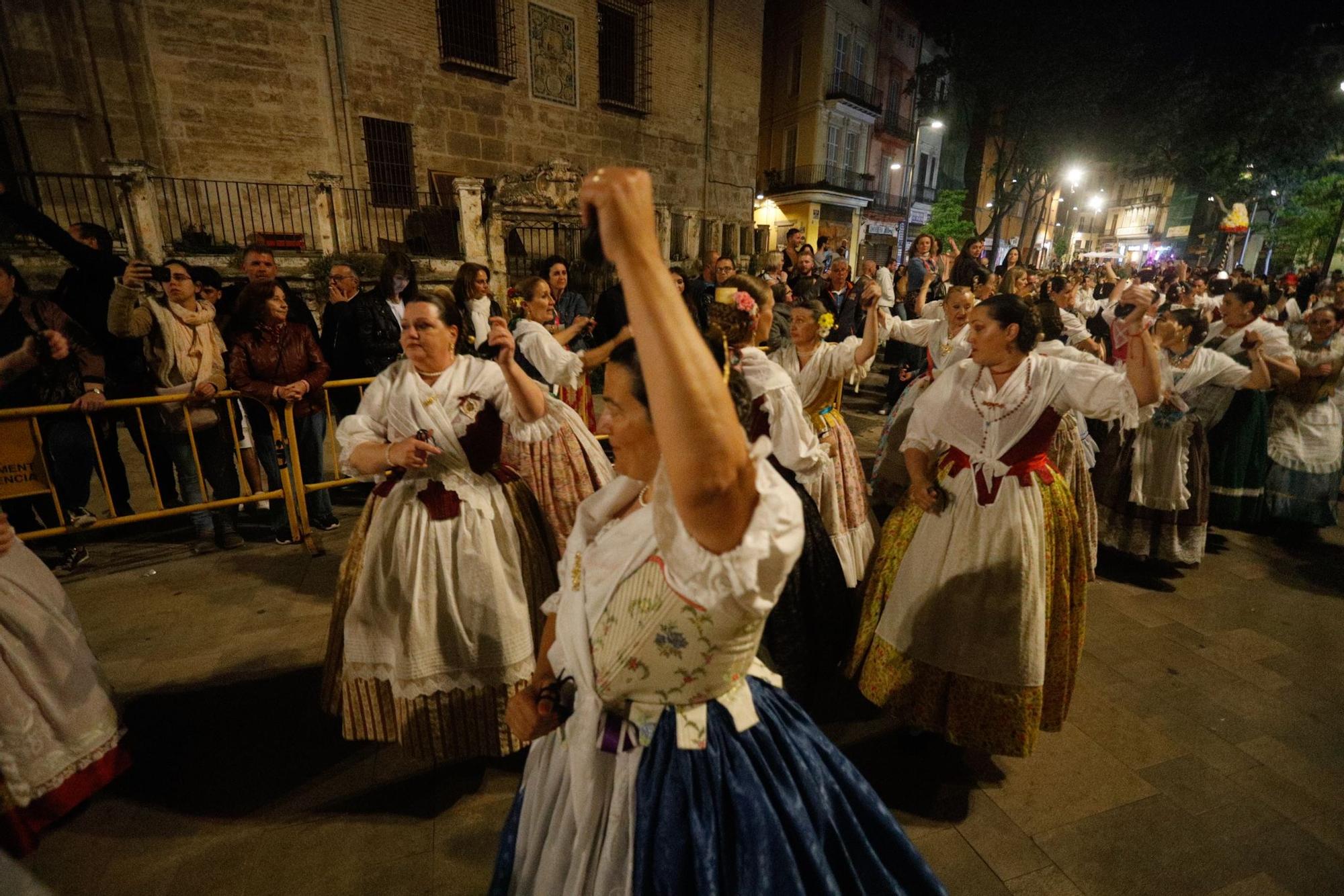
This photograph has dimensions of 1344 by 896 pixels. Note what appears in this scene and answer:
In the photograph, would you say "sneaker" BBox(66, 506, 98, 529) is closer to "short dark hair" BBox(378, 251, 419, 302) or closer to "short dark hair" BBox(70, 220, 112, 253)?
"short dark hair" BBox(70, 220, 112, 253)

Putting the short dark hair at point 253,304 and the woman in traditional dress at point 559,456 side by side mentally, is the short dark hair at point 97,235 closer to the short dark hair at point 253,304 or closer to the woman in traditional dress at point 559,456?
the short dark hair at point 253,304

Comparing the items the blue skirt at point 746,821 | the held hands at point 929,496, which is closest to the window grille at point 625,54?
the held hands at point 929,496

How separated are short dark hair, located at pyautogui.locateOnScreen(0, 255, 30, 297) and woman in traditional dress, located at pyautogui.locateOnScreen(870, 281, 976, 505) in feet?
20.7

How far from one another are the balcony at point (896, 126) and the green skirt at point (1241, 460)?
101 ft

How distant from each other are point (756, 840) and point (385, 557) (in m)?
1.96

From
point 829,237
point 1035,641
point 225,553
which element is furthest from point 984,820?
point 829,237

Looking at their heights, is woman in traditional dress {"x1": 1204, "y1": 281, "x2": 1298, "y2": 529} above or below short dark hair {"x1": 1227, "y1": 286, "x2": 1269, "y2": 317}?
below

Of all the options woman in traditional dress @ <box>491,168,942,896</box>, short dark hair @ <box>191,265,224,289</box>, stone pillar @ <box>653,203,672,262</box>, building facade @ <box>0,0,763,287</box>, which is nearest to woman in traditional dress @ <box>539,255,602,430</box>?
short dark hair @ <box>191,265,224,289</box>

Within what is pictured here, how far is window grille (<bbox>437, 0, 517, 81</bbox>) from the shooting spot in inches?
552

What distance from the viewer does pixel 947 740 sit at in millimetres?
2826

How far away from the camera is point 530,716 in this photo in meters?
1.48

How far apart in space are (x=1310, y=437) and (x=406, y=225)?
603 inches

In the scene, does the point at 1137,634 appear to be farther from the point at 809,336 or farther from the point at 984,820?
the point at 809,336

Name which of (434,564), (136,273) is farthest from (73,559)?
(434,564)
